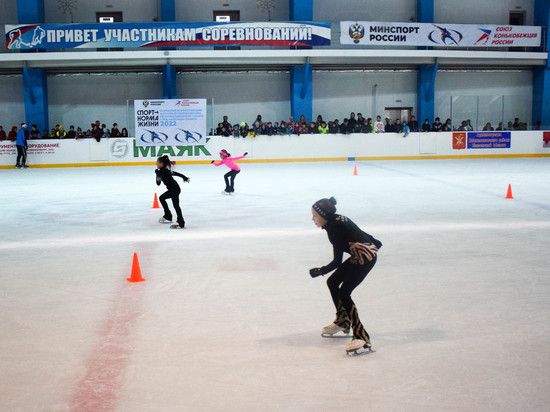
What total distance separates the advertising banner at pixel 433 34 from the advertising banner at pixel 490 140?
4602 millimetres

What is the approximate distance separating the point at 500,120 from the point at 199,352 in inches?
1195

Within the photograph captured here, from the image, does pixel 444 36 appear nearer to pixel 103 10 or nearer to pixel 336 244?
pixel 103 10


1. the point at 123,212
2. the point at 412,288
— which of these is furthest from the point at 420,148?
the point at 412,288

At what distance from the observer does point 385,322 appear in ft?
17.0

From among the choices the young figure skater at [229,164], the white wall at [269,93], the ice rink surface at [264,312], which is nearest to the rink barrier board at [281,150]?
the white wall at [269,93]

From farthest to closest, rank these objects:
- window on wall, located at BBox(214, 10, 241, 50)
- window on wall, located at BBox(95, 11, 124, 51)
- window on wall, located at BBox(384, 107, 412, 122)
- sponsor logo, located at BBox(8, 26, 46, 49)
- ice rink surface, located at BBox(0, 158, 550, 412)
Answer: window on wall, located at BBox(384, 107, 412, 122) → window on wall, located at BBox(214, 10, 241, 50) → window on wall, located at BBox(95, 11, 124, 51) → sponsor logo, located at BBox(8, 26, 46, 49) → ice rink surface, located at BBox(0, 158, 550, 412)

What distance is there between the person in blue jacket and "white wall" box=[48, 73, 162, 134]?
17.7ft

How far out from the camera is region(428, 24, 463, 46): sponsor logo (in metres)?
28.1

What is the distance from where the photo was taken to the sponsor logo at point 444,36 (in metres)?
28.1

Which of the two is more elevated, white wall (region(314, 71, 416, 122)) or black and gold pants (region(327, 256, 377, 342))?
white wall (region(314, 71, 416, 122))

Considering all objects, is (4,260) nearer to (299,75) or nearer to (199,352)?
(199,352)

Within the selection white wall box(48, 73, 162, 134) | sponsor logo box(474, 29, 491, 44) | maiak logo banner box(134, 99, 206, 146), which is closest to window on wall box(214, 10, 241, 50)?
white wall box(48, 73, 162, 134)

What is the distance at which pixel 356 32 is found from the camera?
27578mm

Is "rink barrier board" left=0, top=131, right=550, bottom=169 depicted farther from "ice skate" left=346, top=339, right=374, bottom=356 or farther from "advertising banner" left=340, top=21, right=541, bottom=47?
"ice skate" left=346, top=339, right=374, bottom=356
